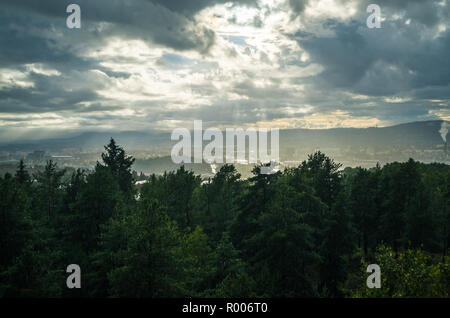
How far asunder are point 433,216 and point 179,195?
3693 centimetres

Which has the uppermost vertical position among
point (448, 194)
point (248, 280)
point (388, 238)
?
point (448, 194)

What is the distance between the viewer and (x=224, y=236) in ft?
72.7

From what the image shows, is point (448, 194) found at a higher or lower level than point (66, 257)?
higher

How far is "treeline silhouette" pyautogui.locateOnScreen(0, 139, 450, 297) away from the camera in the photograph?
18.8 meters

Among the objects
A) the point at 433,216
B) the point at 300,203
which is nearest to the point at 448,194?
the point at 433,216

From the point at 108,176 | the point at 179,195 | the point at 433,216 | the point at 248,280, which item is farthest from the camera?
the point at 179,195

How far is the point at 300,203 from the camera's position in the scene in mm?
33250

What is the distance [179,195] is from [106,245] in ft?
76.5

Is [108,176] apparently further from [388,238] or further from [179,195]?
[388,238]

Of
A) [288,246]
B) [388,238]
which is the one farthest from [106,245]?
[388,238]

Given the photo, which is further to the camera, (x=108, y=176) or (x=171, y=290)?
(x=108, y=176)

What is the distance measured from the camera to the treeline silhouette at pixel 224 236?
18.8 metres
